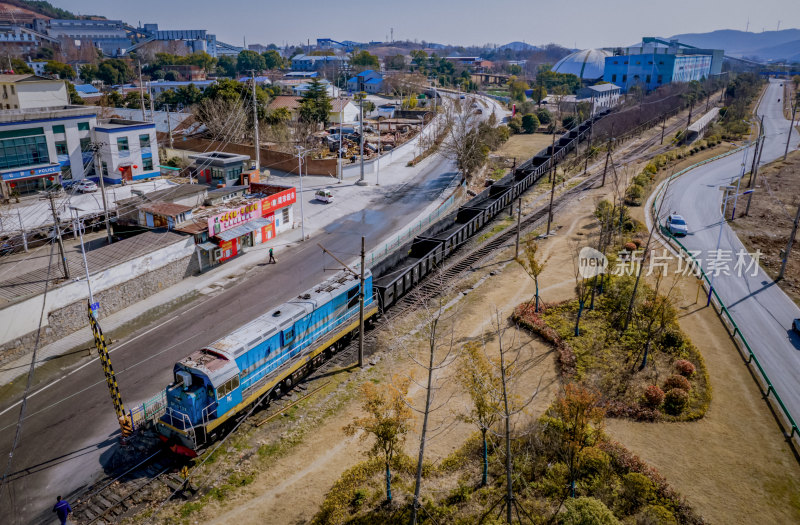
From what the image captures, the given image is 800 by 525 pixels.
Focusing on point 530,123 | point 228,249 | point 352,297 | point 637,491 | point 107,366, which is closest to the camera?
point 637,491

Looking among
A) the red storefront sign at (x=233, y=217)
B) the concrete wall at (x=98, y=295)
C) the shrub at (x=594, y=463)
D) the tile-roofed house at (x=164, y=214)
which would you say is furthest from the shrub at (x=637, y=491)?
the tile-roofed house at (x=164, y=214)

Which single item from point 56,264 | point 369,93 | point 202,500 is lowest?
point 202,500

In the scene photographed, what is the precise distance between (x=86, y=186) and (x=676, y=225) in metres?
58.7

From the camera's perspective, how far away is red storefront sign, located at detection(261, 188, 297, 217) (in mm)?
45938

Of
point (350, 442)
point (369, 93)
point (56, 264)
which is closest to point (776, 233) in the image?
point (350, 442)

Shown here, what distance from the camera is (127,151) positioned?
190 ft

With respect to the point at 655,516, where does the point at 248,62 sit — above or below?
above

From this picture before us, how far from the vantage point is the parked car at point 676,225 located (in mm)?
48188

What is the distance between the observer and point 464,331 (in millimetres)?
32000

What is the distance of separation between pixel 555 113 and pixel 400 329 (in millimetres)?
101087

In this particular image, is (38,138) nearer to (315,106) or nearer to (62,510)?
(315,106)

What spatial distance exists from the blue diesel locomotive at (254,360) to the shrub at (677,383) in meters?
16.9

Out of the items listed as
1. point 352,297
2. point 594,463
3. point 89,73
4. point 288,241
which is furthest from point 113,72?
point 594,463

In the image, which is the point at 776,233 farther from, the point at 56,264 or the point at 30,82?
the point at 30,82
